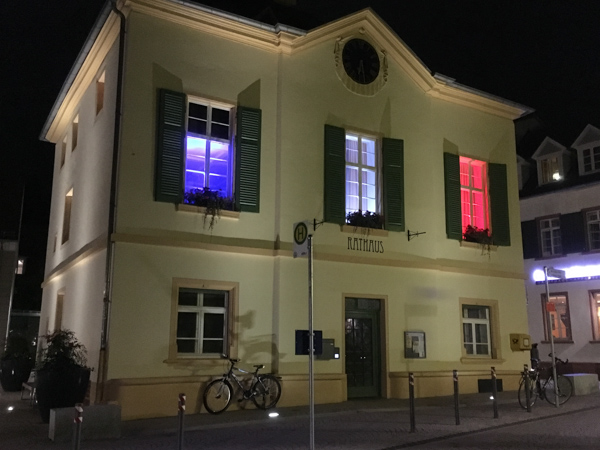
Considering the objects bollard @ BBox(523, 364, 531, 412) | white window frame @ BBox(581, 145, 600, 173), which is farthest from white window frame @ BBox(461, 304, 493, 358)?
white window frame @ BBox(581, 145, 600, 173)

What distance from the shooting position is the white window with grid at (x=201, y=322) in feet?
41.6

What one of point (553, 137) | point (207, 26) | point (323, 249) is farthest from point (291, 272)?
point (553, 137)

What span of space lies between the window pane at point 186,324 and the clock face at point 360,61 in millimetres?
7140

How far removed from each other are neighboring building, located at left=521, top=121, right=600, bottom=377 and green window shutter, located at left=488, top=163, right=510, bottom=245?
8247 mm

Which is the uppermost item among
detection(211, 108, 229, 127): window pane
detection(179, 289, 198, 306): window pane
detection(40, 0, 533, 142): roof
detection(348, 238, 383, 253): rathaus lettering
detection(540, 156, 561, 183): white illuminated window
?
detection(540, 156, 561, 183): white illuminated window

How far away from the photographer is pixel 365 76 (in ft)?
51.5

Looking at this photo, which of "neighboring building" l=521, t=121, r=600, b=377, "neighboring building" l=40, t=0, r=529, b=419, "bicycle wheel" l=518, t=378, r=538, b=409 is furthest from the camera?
"neighboring building" l=521, t=121, r=600, b=377

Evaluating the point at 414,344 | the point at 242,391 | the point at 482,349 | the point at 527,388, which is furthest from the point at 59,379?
the point at 482,349

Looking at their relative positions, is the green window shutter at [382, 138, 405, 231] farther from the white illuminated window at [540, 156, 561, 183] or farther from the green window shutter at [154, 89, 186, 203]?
the white illuminated window at [540, 156, 561, 183]

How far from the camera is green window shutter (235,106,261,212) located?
1352 cm

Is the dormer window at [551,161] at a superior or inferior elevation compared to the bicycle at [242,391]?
superior

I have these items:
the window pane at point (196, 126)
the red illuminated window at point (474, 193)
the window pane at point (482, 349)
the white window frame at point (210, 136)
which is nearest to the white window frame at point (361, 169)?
the white window frame at point (210, 136)

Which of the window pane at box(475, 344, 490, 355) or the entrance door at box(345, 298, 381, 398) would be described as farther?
the window pane at box(475, 344, 490, 355)

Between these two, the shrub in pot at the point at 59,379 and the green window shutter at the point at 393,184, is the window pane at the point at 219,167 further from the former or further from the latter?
the shrub in pot at the point at 59,379
